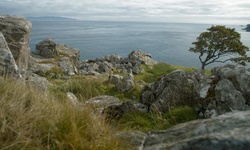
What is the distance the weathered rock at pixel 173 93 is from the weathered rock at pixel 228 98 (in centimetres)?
99

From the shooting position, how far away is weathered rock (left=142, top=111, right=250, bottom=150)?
410cm

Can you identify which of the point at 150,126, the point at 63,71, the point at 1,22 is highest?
the point at 1,22

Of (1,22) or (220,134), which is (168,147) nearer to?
(220,134)

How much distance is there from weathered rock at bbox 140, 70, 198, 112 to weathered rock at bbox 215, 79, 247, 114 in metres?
0.99

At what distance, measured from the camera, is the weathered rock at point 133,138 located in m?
5.05

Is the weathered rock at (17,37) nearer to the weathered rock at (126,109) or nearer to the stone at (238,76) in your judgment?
the weathered rock at (126,109)

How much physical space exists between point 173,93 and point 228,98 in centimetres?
240

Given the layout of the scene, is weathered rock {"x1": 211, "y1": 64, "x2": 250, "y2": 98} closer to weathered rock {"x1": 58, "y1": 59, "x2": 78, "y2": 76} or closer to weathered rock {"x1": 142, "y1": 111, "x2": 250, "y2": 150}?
weathered rock {"x1": 142, "y1": 111, "x2": 250, "y2": 150}

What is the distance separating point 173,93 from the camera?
36.1ft

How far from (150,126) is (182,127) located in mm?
3477

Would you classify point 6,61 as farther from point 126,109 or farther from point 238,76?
point 238,76

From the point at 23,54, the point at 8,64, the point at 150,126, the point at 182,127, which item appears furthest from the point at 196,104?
the point at 23,54

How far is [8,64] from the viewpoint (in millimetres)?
8188

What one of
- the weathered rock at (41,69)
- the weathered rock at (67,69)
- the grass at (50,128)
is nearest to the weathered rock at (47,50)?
the weathered rock at (67,69)
